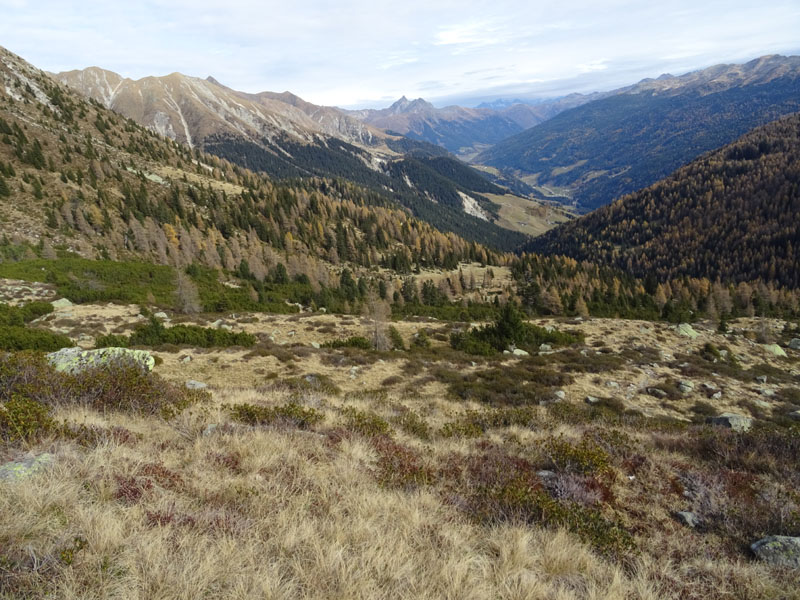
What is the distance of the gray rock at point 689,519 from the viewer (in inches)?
236

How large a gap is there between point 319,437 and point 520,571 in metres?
5.03

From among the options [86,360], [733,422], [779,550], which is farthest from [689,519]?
[86,360]

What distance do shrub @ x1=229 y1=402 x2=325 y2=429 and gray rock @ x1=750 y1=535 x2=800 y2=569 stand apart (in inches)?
339

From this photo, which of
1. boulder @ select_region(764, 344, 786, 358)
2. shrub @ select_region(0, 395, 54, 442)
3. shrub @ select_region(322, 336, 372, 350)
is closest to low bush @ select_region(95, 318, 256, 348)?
shrub @ select_region(322, 336, 372, 350)

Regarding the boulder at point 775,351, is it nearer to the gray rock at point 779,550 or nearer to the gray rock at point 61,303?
the gray rock at point 779,550

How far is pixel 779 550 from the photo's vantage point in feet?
16.6

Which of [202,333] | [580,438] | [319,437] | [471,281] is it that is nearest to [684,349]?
[580,438]

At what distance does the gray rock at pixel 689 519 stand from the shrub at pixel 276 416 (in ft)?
25.8

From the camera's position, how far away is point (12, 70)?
394 feet

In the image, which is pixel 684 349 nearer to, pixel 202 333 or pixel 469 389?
pixel 469 389

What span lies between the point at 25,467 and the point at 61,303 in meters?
33.7

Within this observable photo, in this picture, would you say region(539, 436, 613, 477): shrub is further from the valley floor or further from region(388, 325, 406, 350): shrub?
region(388, 325, 406, 350): shrub

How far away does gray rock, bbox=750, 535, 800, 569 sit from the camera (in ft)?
16.1

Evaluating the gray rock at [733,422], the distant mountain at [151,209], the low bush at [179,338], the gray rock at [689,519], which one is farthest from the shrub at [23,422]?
the distant mountain at [151,209]
